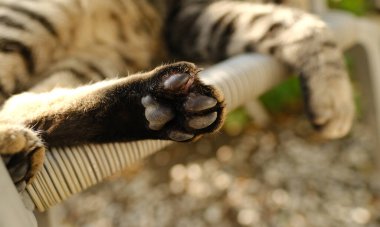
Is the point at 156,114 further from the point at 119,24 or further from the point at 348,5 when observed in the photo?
the point at 348,5

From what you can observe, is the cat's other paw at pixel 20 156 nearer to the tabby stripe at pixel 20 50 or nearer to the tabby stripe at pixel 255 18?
the tabby stripe at pixel 20 50

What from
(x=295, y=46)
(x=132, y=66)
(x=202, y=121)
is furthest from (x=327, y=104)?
(x=132, y=66)

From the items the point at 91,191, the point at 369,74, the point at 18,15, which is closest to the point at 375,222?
the point at 369,74

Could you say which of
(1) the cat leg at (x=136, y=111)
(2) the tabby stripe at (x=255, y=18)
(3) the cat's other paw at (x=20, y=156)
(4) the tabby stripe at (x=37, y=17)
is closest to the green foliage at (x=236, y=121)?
(2) the tabby stripe at (x=255, y=18)

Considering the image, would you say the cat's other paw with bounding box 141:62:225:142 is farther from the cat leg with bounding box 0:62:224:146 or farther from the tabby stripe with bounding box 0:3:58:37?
the tabby stripe with bounding box 0:3:58:37

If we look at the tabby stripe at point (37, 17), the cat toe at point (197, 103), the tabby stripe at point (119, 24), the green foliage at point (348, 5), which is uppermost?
the tabby stripe at point (37, 17)

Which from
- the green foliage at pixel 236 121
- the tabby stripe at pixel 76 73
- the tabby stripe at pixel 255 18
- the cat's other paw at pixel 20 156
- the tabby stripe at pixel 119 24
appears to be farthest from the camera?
the green foliage at pixel 236 121
